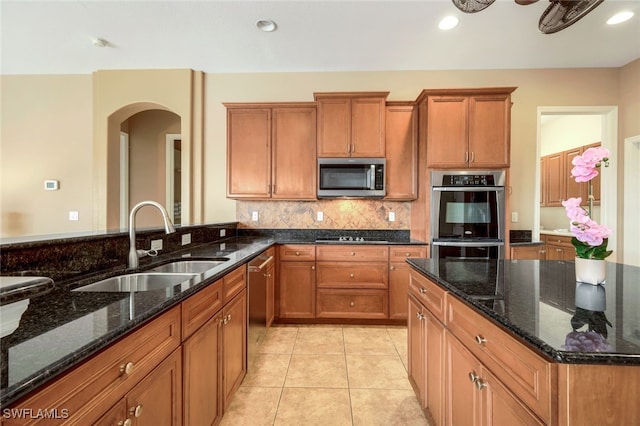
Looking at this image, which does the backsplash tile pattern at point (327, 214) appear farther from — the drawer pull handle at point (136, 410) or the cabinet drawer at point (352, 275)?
the drawer pull handle at point (136, 410)

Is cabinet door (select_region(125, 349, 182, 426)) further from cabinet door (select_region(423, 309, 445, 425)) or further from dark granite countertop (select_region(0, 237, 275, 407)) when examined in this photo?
cabinet door (select_region(423, 309, 445, 425))

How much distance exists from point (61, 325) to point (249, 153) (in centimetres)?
265

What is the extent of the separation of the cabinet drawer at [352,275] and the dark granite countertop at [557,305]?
1378mm

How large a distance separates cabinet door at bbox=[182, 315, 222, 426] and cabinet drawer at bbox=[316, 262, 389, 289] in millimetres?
1587

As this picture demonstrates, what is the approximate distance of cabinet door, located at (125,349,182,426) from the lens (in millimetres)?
830

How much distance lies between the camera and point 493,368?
89 cm

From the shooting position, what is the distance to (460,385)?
3.66 ft

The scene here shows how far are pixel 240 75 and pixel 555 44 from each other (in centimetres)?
365

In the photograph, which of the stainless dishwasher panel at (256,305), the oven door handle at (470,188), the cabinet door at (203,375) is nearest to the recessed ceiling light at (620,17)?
the oven door handle at (470,188)

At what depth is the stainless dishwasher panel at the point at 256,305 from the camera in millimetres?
2026

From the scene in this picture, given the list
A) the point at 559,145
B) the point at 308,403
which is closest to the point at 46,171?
the point at 308,403

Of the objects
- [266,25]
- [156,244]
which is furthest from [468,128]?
[156,244]

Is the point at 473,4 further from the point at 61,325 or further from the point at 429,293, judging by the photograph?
the point at 61,325

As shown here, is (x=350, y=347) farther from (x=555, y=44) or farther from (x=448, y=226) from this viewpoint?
(x=555, y=44)
